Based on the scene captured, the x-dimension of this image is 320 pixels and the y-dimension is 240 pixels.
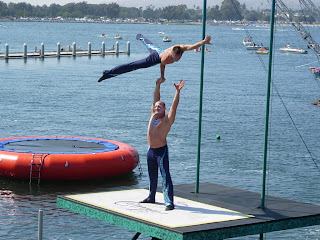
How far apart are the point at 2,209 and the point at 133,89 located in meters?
51.1

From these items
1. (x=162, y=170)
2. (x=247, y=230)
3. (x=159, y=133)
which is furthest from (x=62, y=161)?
(x=247, y=230)

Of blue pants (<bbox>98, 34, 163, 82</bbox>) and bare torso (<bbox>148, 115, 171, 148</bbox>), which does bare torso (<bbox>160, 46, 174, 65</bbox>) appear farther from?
bare torso (<bbox>148, 115, 171, 148</bbox>)

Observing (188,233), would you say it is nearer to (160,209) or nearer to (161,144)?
(160,209)

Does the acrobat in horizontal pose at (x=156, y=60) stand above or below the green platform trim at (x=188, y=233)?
above

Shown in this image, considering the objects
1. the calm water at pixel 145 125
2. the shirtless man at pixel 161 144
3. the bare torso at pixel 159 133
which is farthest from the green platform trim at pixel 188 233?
the calm water at pixel 145 125

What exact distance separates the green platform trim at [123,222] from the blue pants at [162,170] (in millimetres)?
1149

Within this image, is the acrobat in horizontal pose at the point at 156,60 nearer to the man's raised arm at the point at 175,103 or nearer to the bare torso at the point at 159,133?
the man's raised arm at the point at 175,103

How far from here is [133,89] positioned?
7788cm

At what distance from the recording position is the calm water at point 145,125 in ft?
90.6

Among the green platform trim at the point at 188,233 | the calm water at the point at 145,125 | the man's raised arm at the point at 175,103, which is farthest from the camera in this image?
the calm water at the point at 145,125

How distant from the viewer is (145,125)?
165ft

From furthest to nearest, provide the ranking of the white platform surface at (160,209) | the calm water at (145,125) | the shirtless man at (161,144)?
1. the calm water at (145,125)
2. the shirtless man at (161,144)
3. the white platform surface at (160,209)

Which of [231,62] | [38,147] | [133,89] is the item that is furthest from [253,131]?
[231,62]

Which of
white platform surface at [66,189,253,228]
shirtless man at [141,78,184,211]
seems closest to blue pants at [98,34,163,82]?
shirtless man at [141,78,184,211]
